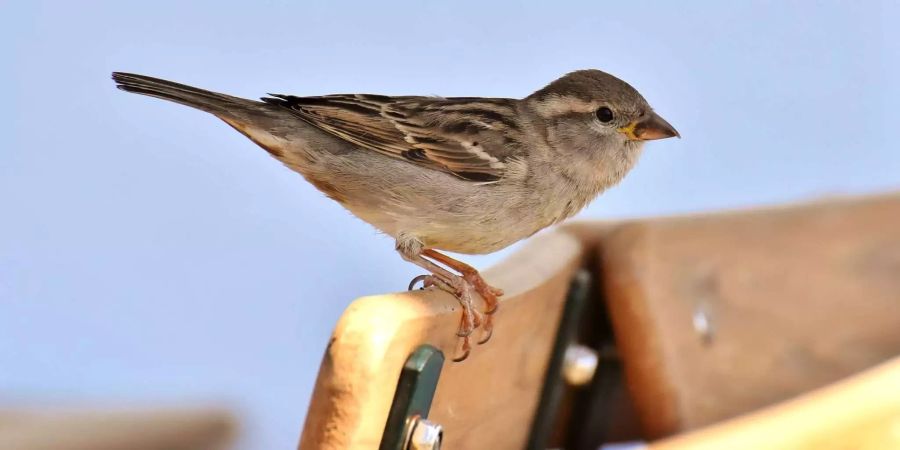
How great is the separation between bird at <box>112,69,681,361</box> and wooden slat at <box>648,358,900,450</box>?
63cm

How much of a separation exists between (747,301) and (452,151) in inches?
26.6

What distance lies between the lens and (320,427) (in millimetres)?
1078

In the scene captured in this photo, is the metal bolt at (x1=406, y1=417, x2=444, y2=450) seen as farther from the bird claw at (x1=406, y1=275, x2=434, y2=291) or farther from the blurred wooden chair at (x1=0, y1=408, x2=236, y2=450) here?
the blurred wooden chair at (x1=0, y1=408, x2=236, y2=450)

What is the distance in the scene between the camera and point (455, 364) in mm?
1322

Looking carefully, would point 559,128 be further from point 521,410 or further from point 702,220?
point 521,410

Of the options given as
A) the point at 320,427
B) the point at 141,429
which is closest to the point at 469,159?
the point at 320,427

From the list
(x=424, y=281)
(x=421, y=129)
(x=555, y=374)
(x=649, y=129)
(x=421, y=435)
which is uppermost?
(x=649, y=129)

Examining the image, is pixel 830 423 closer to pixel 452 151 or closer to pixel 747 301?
pixel 747 301

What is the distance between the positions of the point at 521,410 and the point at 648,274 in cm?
47

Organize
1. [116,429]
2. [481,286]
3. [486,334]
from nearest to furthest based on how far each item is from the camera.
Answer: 1. [486,334]
2. [481,286]
3. [116,429]

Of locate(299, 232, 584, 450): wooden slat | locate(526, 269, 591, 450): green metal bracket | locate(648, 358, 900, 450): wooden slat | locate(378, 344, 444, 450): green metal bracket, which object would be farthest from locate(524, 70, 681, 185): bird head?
locate(378, 344, 444, 450): green metal bracket

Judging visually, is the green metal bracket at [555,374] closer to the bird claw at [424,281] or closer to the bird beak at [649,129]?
the bird claw at [424,281]

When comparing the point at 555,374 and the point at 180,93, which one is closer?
the point at 555,374

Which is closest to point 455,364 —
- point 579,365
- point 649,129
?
point 579,365
